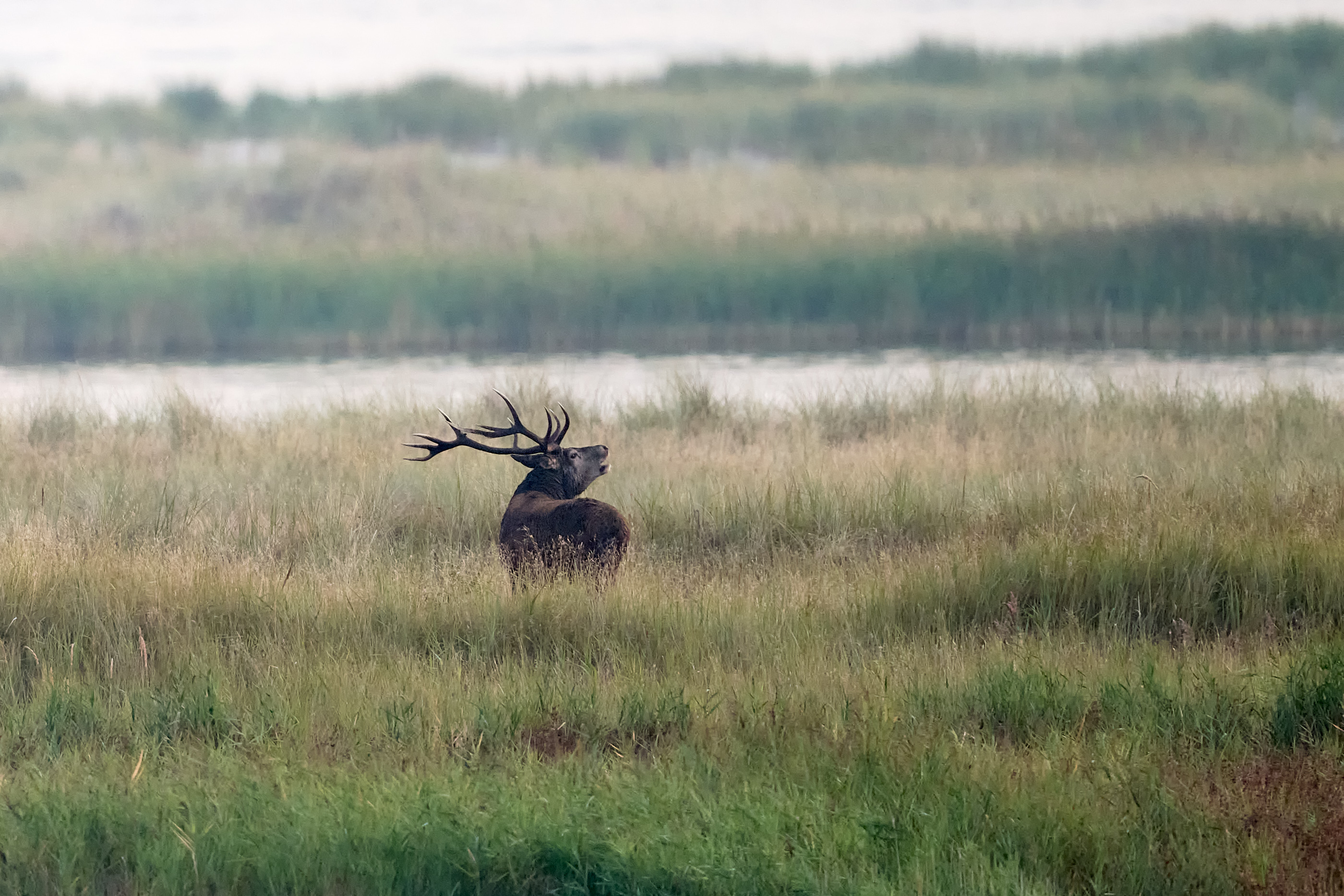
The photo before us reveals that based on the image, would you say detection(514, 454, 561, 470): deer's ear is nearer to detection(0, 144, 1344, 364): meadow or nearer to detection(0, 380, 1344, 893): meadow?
detection(0, 380, 1344, 893): meadow

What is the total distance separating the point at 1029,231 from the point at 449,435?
19.3m

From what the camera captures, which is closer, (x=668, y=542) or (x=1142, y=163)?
(x=668, y=542)

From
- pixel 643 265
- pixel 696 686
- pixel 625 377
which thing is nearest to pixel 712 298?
pixel 643 265

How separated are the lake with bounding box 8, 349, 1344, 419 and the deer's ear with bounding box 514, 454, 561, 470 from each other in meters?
6.96

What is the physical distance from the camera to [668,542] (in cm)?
930

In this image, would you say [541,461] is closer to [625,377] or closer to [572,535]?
[572,535]

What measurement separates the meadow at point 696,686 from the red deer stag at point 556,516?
249 millimetres

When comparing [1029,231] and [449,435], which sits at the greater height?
[1029,231]

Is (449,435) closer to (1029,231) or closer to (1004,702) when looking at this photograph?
(1004,702)

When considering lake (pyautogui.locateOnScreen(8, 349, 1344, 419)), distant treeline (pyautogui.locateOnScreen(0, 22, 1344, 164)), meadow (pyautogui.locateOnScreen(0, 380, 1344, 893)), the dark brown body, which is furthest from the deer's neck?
distant treeline (pyautogui.locateOnScreen(0, 22, 1344, 164))

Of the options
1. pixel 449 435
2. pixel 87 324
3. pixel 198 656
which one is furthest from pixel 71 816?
pixel 87 324

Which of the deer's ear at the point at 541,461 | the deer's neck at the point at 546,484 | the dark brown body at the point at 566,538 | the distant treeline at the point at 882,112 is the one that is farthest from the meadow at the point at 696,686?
the distant treeline at the point at 882,112

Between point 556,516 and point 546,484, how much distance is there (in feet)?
1.89

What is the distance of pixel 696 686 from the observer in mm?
5750
